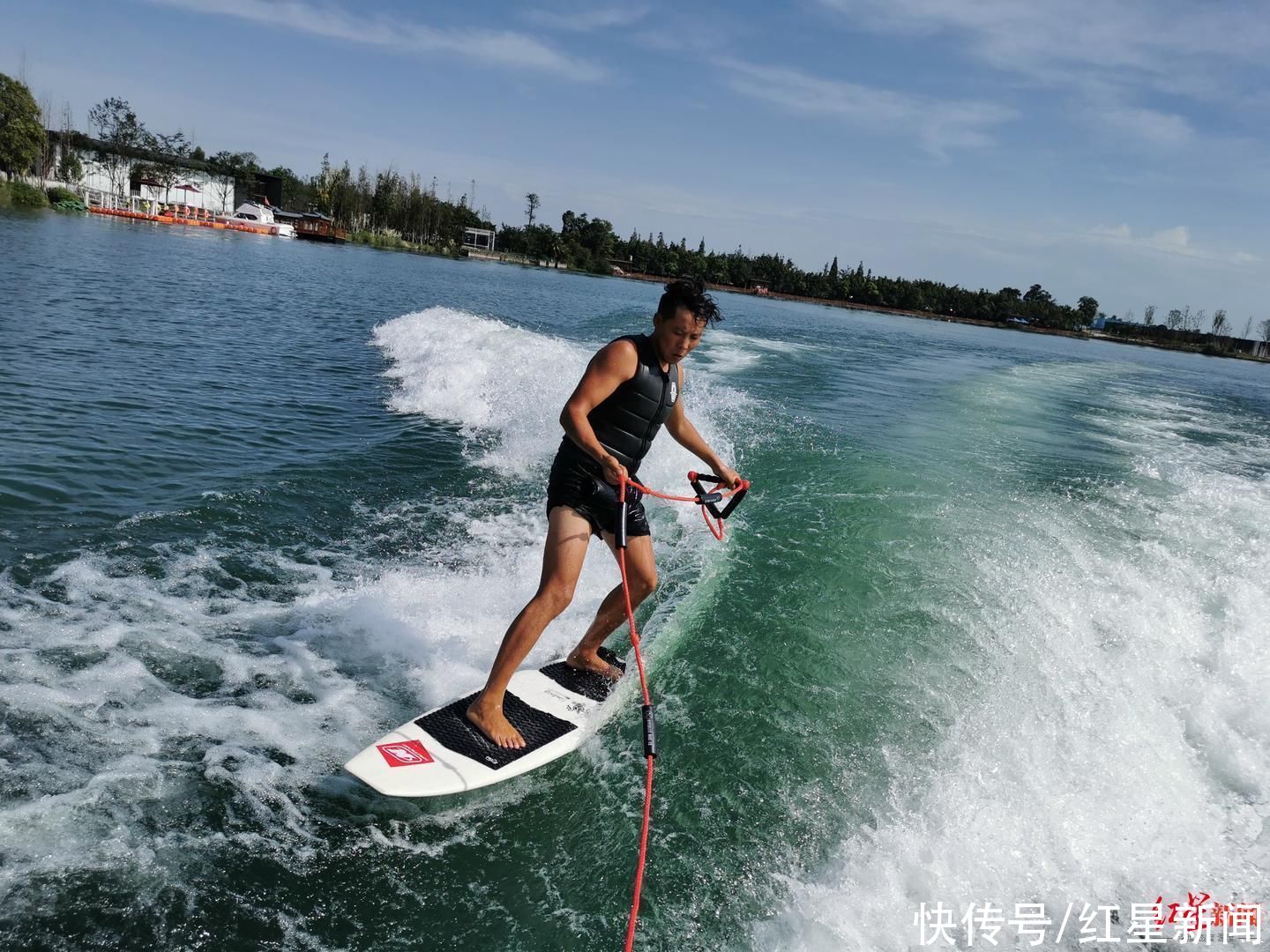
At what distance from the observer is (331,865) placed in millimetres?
3236

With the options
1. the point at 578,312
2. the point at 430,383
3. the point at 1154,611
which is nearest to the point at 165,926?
the point at 1154,611

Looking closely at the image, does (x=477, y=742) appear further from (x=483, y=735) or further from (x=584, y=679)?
(x=584, y=679)

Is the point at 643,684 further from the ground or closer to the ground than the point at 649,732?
further from the ground

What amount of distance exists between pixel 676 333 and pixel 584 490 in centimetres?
94

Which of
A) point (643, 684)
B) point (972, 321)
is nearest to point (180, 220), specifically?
point (643, 684)

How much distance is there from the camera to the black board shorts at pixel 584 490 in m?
4.09

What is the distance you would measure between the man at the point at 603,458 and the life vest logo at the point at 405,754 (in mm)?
337

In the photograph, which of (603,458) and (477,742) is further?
(477,742)

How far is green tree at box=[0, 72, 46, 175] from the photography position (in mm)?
61281

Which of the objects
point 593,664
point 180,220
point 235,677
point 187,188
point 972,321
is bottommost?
point 235,677

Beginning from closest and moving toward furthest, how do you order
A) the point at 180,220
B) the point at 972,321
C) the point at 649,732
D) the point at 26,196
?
the point at 649,732
the point at 26,196
the point at 180,220
the point at 972,321

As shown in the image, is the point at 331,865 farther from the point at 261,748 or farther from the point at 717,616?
the point at 717,616

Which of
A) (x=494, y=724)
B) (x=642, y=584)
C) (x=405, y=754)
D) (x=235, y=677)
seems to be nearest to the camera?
(x=405, y=754)

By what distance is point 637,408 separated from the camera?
408 cm
